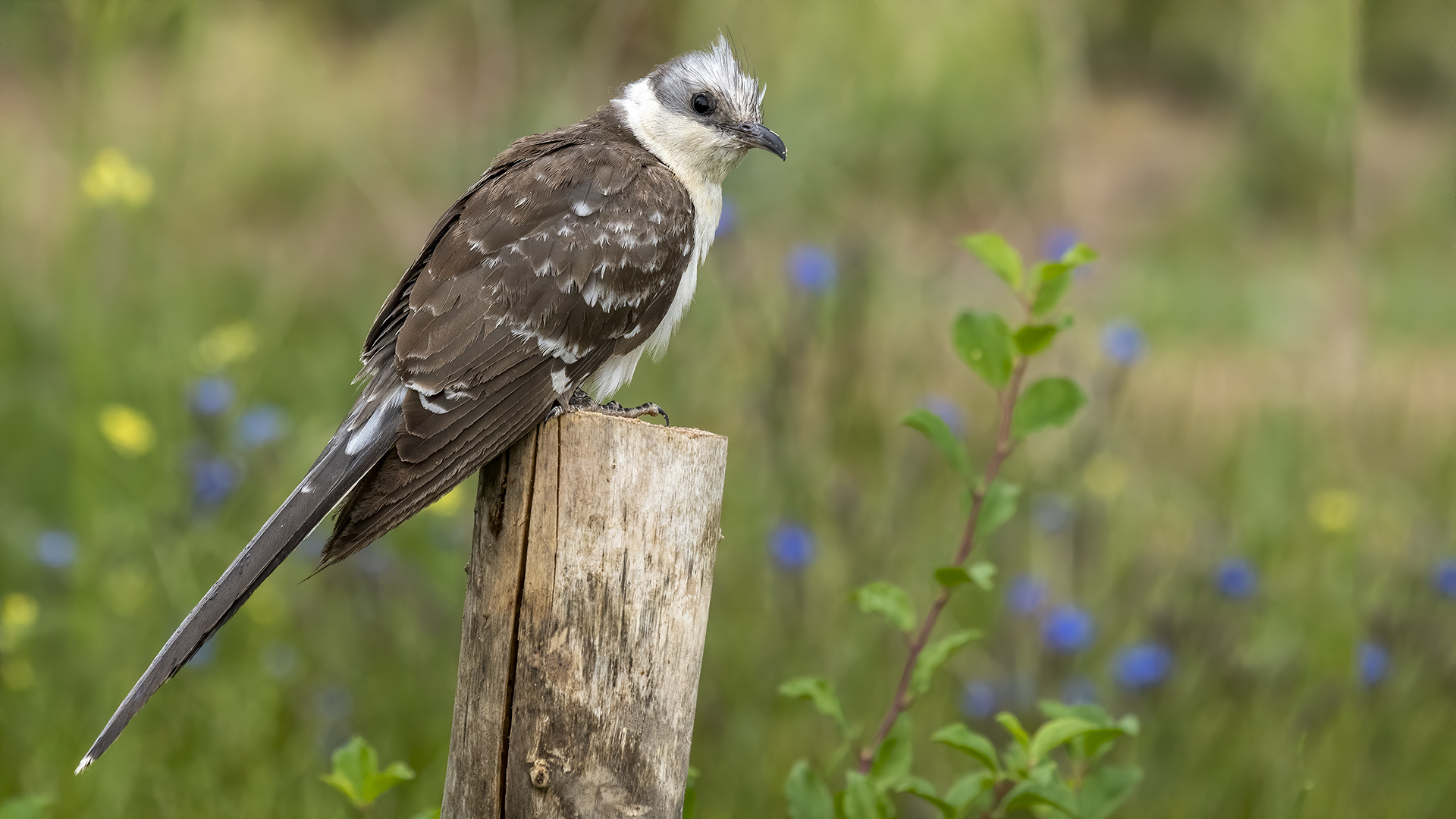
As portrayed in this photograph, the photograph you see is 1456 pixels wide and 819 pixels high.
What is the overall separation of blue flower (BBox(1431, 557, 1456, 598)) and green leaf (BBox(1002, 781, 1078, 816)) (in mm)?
2120

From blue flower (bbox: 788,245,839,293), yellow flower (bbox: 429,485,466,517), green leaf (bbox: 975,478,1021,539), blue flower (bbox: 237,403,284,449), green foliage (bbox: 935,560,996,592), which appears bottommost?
green foliage (bbox: 935,560,996,592)

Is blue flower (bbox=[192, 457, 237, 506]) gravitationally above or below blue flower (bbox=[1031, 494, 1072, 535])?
above

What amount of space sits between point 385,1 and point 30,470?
8.20 metres

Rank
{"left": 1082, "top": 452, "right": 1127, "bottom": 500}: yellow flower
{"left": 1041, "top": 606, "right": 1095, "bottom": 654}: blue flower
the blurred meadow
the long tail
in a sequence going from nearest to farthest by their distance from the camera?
the long tail < {"left": 1041, "top": 606, "right": 1095, "bottom": 654}: blue flower < the blurred meadow < {"left": 1082, "top": 452, "right": 1127, "bottom": 500}: yellow flower

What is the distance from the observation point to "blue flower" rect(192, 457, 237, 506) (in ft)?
11.8

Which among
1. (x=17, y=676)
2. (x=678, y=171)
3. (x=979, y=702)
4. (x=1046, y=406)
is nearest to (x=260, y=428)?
(x=17, y=676)

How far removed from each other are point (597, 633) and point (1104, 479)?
3145 millimetres

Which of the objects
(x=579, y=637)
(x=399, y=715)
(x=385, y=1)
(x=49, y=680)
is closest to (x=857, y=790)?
(x=579, y=637)

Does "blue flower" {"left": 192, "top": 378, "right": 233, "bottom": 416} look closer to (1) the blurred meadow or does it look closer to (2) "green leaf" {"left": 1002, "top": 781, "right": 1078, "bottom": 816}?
(1) the blurred meadow

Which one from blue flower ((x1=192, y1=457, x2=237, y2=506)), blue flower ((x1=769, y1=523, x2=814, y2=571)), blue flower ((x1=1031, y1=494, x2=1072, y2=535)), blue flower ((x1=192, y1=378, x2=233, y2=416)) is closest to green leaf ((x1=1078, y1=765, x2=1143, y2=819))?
blue flower ((x1=769, y1=523, x2=814, y2=571))

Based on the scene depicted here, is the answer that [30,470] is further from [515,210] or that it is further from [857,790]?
[857,790]

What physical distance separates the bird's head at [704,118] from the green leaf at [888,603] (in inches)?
54.4

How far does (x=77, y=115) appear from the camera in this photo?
134 inches

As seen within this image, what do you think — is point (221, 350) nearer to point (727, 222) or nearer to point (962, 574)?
point (727, 222)
